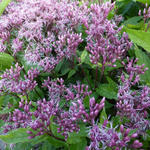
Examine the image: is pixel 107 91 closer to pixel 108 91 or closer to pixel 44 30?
pixel 108 91

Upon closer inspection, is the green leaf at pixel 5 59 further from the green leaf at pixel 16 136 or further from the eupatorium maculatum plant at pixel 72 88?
the green leaf at pixel 16 136

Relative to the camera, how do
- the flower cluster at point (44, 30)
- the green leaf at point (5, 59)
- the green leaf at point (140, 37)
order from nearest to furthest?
the green leaf at point (140, 37) < the flower cluster at point (44, 30) < the green leaf at point (5, 59)

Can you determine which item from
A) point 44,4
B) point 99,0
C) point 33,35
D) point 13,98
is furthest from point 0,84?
point 99,0

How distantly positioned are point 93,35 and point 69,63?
31cm

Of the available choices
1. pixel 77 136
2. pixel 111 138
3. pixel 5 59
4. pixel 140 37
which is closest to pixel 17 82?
pixel 5 59

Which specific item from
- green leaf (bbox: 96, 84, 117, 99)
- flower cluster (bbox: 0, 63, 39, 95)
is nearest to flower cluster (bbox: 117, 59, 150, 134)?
green leaf (bbox: 96, 84, 117, 99)

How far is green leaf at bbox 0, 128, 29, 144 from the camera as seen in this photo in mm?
1052

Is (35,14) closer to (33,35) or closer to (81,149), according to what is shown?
(33,35)

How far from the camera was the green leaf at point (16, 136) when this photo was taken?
1052 mm

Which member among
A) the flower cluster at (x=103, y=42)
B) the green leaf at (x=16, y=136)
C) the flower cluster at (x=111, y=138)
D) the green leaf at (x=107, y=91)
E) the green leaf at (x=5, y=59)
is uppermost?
the flower cluster at (x=103, y=42)

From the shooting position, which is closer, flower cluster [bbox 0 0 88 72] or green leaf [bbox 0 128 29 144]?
green leaf [bbox 0 128 29 144]

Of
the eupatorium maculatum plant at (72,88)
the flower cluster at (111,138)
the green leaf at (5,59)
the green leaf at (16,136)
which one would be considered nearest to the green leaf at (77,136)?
the eupatorium maculatum plant at (72,88)

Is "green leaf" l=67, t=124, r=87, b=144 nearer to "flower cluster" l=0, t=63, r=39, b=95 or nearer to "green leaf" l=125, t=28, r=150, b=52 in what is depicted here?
"flower cluster" l=0, t=63, r=39, b=95

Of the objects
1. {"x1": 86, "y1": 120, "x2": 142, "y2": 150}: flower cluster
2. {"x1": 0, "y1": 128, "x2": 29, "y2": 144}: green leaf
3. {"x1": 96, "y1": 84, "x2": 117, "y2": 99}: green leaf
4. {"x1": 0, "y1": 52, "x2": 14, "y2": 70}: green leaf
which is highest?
{"x1": 0, "y1": 52, "x2": 14, "y2": 70}: green leaf
